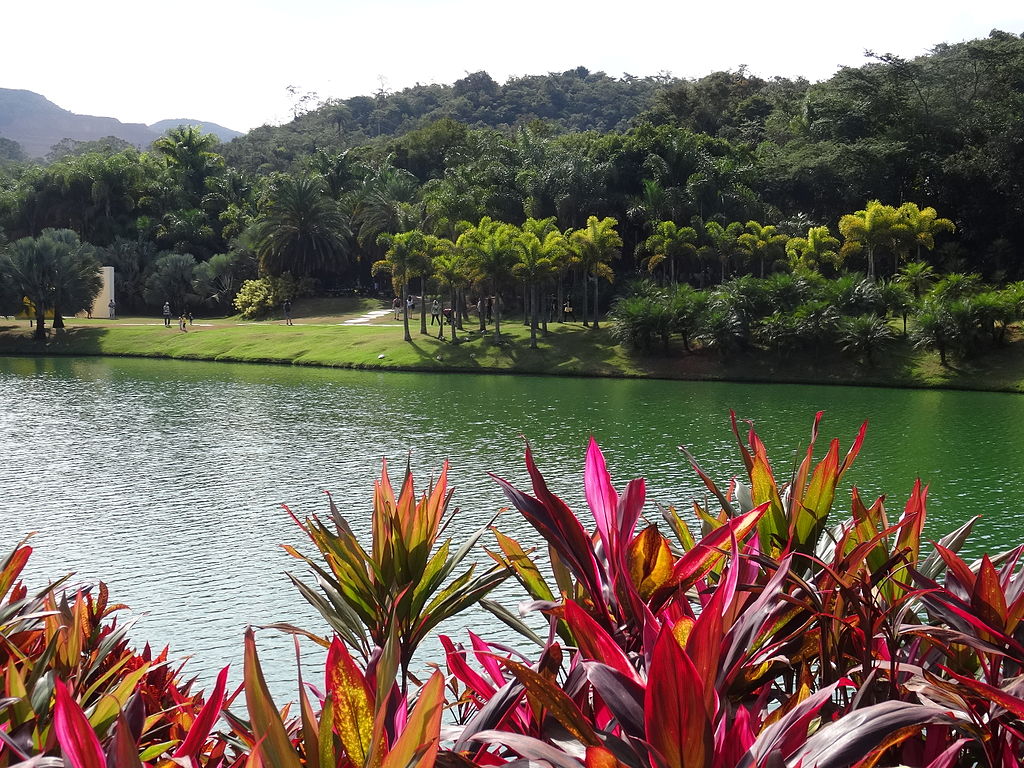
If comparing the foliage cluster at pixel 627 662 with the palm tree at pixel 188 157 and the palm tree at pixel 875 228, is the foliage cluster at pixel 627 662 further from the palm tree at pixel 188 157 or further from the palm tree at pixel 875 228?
the palm tree at pixel 188 157

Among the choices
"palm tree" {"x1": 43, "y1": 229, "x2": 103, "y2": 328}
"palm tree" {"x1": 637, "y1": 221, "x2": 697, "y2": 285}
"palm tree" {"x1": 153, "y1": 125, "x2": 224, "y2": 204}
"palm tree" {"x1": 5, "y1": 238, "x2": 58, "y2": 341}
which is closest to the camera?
"palm tree" {"x1": 637, "y1": 221, "x2": 697, "y2": 285}

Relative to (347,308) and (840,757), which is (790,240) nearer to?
(347,308)

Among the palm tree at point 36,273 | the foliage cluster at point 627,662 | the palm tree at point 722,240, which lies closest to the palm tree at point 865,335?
the palm tree at point 722,240

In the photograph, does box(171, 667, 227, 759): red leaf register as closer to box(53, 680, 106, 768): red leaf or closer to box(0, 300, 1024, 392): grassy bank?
box(53, 680, 106, 768): red leaf

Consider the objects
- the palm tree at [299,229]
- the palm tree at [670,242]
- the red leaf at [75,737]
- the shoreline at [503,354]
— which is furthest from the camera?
the palm tree at [299,229]

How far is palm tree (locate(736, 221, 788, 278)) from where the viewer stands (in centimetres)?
3941

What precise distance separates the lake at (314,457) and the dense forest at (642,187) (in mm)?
12188

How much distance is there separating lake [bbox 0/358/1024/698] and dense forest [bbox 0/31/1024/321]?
12.2m

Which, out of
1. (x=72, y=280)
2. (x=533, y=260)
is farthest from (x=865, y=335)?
(x=72, y=280)

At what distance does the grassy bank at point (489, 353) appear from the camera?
30188mm

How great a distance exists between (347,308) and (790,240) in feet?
75.9

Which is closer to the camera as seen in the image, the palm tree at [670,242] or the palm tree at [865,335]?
the palm tree at [865,335]

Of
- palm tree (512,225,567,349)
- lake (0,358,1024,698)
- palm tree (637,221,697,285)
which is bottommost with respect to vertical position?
lake (0,358,1024,698)

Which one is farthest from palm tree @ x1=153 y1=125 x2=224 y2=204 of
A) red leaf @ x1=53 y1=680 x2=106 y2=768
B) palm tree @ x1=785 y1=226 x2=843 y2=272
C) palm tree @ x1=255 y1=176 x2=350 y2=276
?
red leaf @ x1=53 y1=680 x2=106 y2=768
